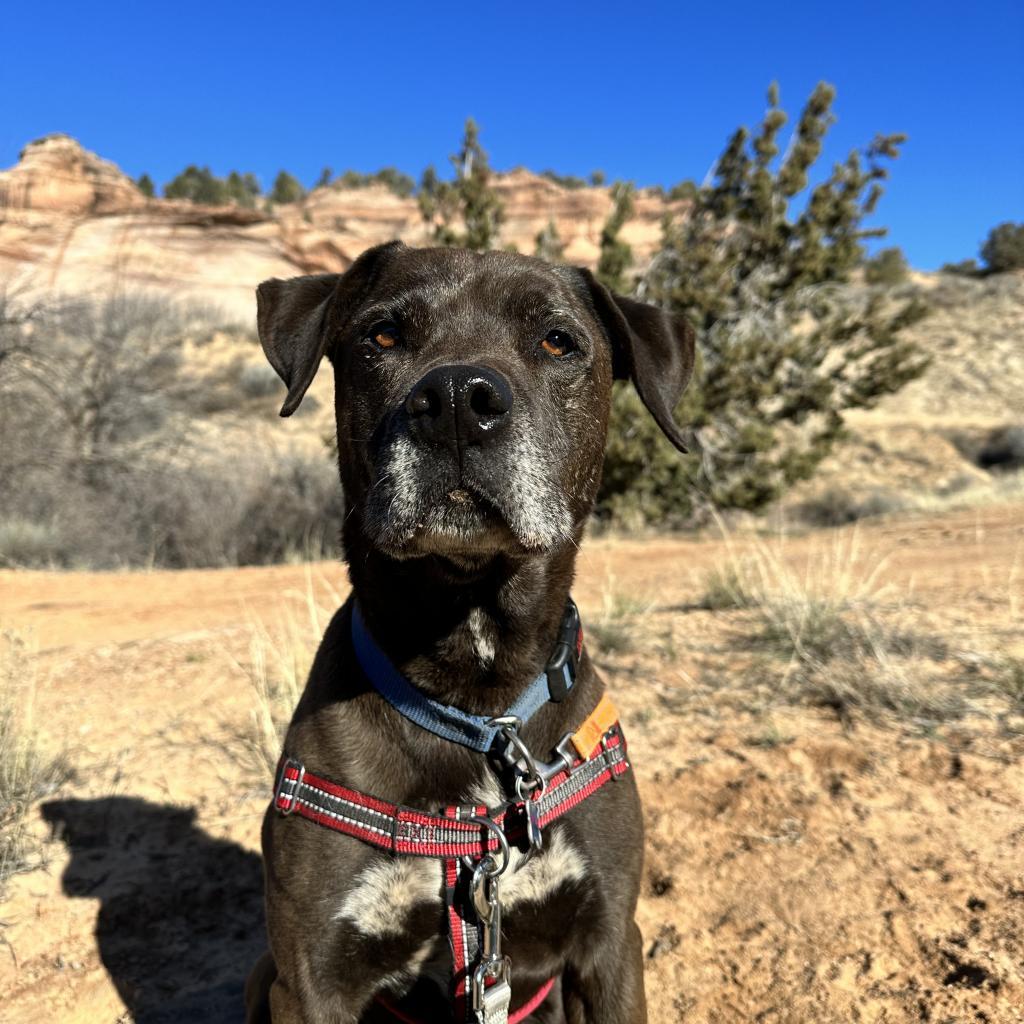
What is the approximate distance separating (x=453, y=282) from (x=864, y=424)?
83.7 feet

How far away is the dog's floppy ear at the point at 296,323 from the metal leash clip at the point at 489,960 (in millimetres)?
1556

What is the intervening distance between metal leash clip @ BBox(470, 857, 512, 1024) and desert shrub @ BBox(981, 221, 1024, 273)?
46736 millimetres

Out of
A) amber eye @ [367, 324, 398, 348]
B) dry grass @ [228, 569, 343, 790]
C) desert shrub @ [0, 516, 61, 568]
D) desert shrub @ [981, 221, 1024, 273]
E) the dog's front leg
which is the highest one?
desert shrub @ [981, 221, 1024, 273]

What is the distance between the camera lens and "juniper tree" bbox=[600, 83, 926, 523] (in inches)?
581

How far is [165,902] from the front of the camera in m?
3.70

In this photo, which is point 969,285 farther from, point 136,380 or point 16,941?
point 16,941

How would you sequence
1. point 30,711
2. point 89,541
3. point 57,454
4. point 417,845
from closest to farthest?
point 417,845, point 30,711, point 89,541, point 57,454

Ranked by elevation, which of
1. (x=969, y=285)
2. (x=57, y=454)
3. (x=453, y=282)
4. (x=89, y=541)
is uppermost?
(x=969, y=285)

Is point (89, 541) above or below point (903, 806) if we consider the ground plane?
below

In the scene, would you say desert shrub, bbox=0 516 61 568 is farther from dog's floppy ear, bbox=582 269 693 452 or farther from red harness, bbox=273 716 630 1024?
red harness, bbox=273 716 630 1024

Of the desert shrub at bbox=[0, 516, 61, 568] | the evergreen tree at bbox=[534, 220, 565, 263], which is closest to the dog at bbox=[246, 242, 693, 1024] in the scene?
the desert shrub at bbox=[0, 516, 61, 568]

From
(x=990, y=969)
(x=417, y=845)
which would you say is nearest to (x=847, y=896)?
(x=990, y=969)

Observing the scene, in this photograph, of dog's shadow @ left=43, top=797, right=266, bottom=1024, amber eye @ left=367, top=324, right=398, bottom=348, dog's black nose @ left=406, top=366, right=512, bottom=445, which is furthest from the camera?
dog's shadow @ left=43, top=797, right=266, bottom=1024

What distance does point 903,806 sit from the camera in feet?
12.4
